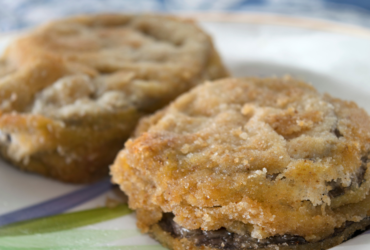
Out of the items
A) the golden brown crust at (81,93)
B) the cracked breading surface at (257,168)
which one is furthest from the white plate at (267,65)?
the cracked breading surface at (257,168)

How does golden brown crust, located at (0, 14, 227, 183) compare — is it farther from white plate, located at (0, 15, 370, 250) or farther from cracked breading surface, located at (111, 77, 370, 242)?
cracked breading surface, located at (111, 77, 370, 242)

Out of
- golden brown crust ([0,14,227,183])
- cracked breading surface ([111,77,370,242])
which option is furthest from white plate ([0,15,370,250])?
cracked breading surface ([111,77,370,242])

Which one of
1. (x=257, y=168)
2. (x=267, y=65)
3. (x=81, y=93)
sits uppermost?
(x=257, y=168)

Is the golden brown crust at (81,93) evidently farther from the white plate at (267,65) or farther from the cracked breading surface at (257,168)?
the cracked breading surface at (257,168)

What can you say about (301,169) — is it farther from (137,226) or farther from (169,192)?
(137,226)

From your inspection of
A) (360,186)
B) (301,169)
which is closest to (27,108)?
(301,169)

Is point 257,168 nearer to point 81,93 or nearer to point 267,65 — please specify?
point 81,93

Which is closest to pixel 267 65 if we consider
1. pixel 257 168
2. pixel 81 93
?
pixel 81 93

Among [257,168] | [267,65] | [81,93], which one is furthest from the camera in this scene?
[267,65]
